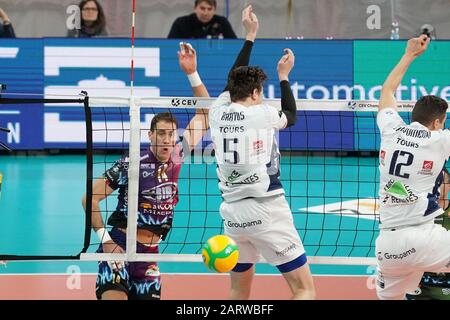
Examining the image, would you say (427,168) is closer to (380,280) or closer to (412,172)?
(412,172)

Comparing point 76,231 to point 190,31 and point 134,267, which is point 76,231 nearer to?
point 134,267

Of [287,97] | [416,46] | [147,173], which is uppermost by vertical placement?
[416,46]

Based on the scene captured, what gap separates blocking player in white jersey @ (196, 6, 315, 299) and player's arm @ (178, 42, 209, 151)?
61 cm

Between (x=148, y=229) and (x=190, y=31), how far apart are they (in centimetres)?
1014

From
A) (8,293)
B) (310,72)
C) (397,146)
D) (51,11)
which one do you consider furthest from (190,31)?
(397,146)

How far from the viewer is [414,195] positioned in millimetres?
6422

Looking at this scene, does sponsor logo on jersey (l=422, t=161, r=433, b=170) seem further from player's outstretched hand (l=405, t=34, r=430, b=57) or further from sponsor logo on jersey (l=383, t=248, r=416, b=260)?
player's outstretched hand (l=405, t=34, r=430, b=57)

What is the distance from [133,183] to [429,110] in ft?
7.89

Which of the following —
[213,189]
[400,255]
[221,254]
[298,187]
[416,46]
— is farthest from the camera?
[298,187]

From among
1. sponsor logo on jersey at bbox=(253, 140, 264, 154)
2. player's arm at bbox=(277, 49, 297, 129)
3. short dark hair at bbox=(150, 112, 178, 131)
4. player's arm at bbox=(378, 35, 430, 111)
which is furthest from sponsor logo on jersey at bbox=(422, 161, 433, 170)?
short dark hair at bbox=(150, 112, 178, 131)

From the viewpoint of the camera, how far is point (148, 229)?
7.23 meters

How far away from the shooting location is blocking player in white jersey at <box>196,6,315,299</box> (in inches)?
254

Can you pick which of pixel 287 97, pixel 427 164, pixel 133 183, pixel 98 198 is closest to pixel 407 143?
pixel 427 164

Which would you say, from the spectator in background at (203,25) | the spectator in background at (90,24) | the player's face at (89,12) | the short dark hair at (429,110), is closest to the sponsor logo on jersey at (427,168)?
the short dark hair at (429,110)
